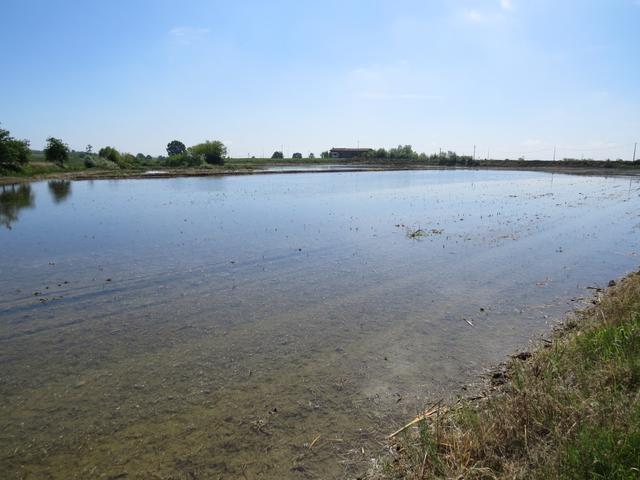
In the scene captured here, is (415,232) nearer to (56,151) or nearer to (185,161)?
(56,151)

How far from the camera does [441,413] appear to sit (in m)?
5.32

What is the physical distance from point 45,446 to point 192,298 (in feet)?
17.2

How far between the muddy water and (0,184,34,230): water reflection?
415 centimetres

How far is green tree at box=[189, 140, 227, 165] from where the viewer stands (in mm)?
99188

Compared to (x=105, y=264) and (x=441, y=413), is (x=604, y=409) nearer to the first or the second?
(x=441, y=413)

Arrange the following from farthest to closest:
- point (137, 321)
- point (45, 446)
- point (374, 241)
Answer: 1. point (374, 241)
2. point (137, 321)
3. point (45, 446)

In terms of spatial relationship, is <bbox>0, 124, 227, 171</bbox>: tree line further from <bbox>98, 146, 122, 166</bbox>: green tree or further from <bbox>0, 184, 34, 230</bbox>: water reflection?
<bbox>0, 184, 34, 230</bbox>: water reflection

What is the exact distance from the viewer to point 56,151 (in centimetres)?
6850

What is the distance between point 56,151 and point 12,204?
1892 inches

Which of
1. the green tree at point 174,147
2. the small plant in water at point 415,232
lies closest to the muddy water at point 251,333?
the small plant in water at point 415,232

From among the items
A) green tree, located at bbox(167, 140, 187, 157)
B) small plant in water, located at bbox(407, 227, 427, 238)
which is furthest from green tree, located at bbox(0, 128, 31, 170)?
green tree, located at bbox(167, 140, 187, 157)

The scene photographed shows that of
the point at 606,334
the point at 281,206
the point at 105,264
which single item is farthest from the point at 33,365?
the point at 281,206

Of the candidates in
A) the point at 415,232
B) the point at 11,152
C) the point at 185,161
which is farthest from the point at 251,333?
the point at 185,161

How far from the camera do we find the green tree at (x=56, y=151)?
67.1 m
